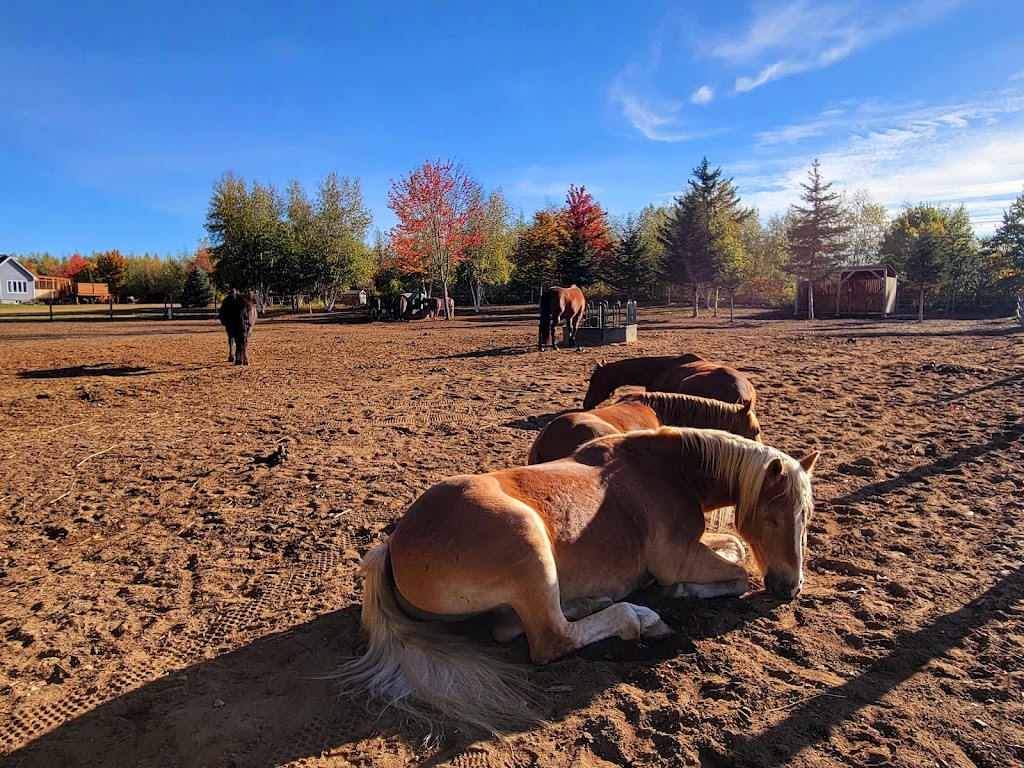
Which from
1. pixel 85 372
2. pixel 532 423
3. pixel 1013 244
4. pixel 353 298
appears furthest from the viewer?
pixel 353 298

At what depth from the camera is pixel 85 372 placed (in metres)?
12.2

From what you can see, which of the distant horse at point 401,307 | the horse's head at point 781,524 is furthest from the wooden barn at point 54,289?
the horse's head at point 781,524

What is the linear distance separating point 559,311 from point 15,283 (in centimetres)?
8359

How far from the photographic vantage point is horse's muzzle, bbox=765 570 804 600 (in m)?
3.33

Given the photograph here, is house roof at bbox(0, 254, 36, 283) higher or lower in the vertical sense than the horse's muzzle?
higher

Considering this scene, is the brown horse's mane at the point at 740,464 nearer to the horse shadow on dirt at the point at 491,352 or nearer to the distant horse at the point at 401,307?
the horse shadow on dirt at the point at 491,352

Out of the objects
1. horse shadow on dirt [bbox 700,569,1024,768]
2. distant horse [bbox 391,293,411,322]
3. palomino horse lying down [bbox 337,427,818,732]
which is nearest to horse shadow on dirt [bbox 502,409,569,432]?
palomino horse lying down [bbox 337,427,818,732]

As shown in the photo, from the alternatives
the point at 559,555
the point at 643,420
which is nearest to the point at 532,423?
the point at 643,420

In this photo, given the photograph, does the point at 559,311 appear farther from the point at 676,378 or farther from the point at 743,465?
the point at 743,465

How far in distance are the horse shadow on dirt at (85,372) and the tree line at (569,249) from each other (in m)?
23.3

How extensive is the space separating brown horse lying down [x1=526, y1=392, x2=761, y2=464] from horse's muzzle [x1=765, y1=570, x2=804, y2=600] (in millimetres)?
1464

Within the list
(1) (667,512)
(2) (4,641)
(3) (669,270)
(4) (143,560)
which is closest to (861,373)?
(1) (667,512)

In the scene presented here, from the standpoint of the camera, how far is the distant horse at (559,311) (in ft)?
54.4

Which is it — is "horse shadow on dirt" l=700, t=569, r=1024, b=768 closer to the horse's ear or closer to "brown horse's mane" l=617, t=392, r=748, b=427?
the horse's ear
